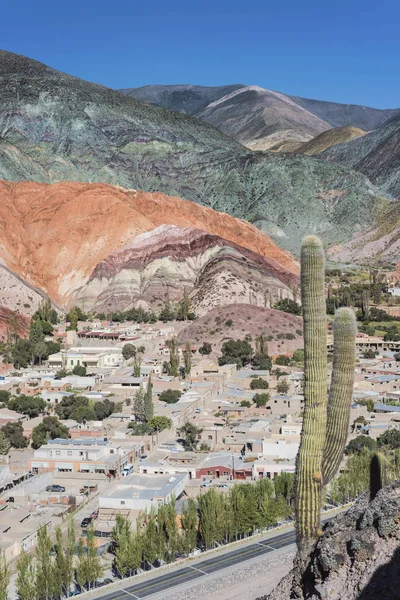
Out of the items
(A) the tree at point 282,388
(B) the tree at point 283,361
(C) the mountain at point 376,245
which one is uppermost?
(C) the mountain at point 376,245

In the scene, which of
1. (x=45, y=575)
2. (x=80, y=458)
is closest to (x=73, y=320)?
(x=80, y=458)

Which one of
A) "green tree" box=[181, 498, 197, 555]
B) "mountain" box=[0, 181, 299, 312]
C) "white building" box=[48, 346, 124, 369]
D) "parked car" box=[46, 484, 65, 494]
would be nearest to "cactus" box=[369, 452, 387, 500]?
"green tree" box=[181, 498, 197, 555]

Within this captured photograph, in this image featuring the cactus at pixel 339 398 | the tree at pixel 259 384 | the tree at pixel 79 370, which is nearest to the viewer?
the cactus at pixel 339 398

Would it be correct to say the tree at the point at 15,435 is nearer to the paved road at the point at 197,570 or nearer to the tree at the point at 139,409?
the tree at the point at 139,409

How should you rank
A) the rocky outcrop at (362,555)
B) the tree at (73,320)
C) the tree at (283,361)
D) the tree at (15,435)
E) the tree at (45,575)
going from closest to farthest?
the rocky outcrop at (362,555)
the tree at (45,575)
the tree at (15,435)
the tree at (283,361)
the tree at (73,320)

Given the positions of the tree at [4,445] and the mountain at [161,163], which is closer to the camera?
the tree at [4,445]

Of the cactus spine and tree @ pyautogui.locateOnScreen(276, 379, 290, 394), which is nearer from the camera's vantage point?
the cactus spine

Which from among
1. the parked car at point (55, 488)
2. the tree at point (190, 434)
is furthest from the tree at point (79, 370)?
the parked car at point (55, 488)

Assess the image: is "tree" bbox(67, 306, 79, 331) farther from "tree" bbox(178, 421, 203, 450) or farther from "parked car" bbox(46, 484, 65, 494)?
"parked car" bbox(46, 484, 65, 494)
